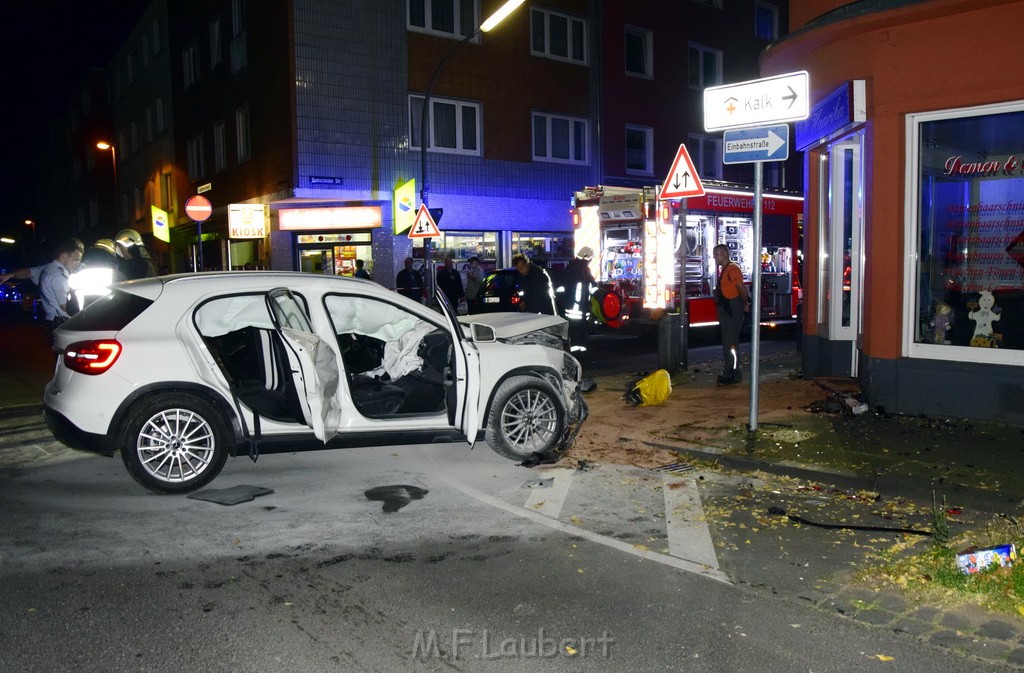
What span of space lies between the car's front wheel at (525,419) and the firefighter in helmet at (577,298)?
6.07m

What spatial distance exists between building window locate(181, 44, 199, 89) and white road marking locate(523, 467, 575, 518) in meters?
26.2

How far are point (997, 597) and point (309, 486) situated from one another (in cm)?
460

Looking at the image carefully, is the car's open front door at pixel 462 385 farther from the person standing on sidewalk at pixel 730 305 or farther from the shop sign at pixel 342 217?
the shop sign at pixel 342 217

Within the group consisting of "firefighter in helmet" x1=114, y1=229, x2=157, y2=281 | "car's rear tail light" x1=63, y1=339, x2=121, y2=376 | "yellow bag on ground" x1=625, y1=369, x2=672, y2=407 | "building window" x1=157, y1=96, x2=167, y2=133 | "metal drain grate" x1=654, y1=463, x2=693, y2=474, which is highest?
"building window" x1=157, y1=96, x2=167, y2=133

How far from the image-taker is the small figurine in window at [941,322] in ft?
28.5

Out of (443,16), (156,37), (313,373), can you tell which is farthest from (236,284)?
(156,37)

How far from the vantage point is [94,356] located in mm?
6137

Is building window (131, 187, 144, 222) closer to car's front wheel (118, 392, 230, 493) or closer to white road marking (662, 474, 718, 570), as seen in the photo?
car's front wheel (118, 392, 230, 493)

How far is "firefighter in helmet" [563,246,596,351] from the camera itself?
13.7m

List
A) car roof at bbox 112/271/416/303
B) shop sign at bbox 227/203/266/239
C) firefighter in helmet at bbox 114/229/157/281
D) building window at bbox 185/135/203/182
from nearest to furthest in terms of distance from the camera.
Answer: car roof at bbox 112/271/416/303, firefighter in helmet at bbox 114/229/157/281, shop sign at bbox 227/203/266/239, building window at bbox 185/135/203/182

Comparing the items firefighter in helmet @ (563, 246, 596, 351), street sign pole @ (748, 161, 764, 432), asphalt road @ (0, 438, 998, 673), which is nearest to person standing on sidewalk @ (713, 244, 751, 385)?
firefighter in helmet @ (563, 246, 596, 351)

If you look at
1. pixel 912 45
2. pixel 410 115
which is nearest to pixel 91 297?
pixel 912 45

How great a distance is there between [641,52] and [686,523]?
2566 centimetres

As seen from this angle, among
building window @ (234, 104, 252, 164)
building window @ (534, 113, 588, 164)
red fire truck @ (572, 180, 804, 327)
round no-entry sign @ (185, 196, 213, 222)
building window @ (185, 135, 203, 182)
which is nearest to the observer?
round no-entry sign @ (185, 196, 213, 222)
